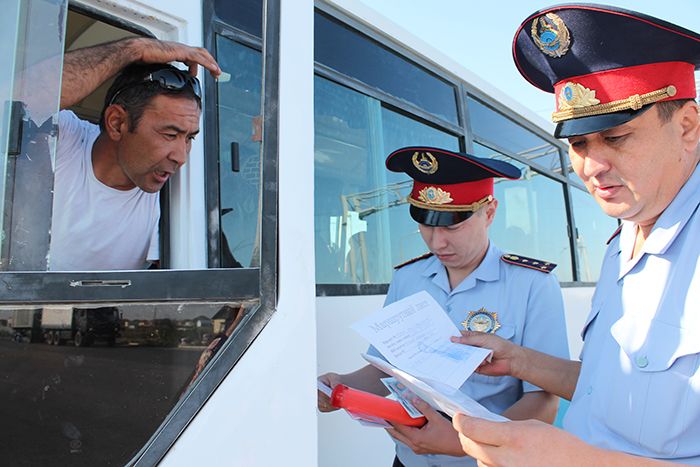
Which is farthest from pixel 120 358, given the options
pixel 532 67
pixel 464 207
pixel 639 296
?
pixel 464 207

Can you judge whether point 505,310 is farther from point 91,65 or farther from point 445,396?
point 91,65

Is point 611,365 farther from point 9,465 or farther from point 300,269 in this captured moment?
point 9,465

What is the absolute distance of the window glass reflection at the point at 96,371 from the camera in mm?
869

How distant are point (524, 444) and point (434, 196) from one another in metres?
1.14

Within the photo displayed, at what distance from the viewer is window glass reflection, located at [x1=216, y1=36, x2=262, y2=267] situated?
3.53ft

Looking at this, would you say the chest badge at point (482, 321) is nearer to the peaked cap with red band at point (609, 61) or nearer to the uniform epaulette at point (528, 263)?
the uniform epaulette at point (528, 263)

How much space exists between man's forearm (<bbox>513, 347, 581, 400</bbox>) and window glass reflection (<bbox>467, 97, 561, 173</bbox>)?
2.14 meters

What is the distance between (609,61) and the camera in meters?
1.18

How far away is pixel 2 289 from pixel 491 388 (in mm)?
1356

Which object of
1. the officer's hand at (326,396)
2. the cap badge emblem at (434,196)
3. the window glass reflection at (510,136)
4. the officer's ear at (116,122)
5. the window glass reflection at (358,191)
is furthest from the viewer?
the window glass reflection at (510,136)

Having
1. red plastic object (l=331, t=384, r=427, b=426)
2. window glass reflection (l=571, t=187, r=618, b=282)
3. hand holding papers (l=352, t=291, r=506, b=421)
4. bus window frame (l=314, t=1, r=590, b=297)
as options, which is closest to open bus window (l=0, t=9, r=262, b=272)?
hand holding papers (l=352, t=291, r=506, b=421)

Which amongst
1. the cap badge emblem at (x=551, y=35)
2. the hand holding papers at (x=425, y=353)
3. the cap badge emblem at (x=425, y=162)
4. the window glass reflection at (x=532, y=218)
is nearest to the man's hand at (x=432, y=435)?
the hand holding papers at (x=425, y=353)

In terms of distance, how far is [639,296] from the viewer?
119cm

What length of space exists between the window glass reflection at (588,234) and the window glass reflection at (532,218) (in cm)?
27
